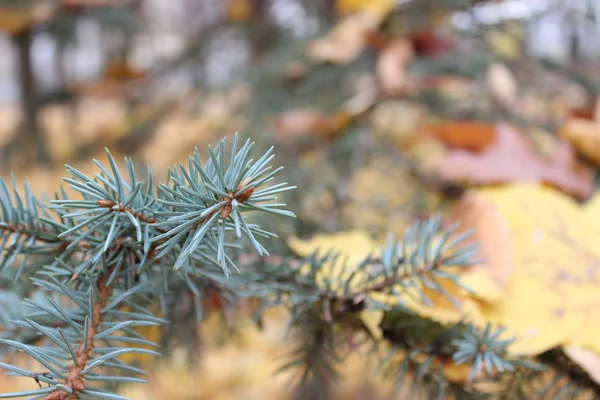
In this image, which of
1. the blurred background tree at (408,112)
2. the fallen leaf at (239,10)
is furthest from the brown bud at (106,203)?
the fallen leaf at (239,10)

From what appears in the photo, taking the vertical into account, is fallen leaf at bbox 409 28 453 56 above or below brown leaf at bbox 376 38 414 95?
above

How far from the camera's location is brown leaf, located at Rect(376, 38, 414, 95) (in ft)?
1.85

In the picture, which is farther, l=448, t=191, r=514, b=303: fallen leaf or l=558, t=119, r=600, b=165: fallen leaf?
l=558, t=119, r=600, b=165: fallen leaf

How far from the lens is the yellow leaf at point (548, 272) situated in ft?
0.97

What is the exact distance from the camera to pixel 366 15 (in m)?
0.67

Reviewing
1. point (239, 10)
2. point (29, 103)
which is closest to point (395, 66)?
point (239, 10)

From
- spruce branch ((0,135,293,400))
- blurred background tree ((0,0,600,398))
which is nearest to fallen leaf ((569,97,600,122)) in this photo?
blurred background tree ((0,0,600,398))

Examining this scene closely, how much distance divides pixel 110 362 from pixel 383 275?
0.14 meters

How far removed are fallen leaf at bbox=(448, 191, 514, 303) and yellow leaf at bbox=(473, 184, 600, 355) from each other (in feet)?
0.04

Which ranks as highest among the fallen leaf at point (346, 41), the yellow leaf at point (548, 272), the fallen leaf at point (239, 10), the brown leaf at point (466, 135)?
the fallen leaf at point (239, 10)

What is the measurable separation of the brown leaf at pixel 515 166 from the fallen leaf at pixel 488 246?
0.27 ft

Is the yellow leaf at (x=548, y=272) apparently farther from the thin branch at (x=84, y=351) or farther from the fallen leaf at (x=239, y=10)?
the fallen leaf at (x=239, y=10)

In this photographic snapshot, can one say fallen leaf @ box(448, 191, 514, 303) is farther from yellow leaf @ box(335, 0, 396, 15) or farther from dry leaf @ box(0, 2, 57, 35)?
dry leaf @ box(0, 2, 57, 35)

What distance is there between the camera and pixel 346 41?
0.64m
